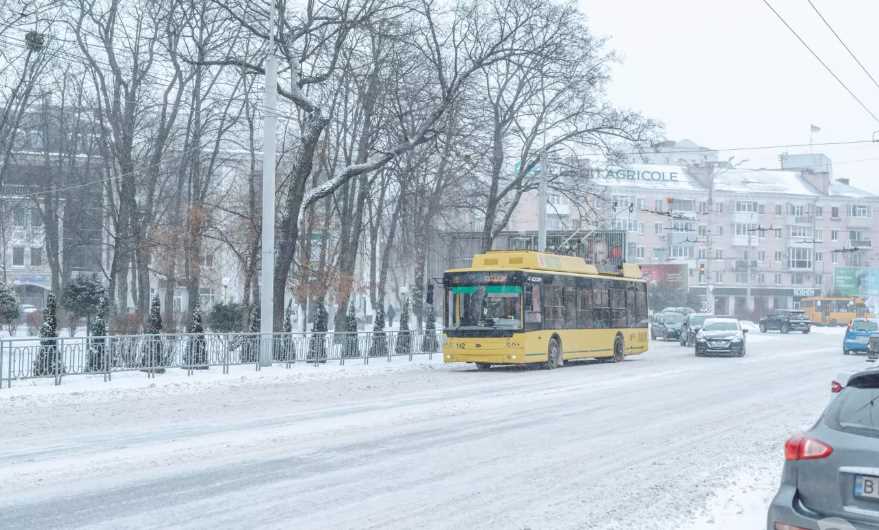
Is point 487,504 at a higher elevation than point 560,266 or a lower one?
lower

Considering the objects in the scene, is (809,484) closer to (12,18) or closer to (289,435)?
(289,435)

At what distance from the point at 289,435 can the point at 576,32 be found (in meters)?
25.6

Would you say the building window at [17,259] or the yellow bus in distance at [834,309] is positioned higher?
the building window at [17,259]

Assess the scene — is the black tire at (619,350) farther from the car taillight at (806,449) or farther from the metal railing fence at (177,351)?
the car taillight at (806,449)

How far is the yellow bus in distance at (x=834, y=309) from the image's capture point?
3462 inches

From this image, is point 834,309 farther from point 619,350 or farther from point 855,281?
point 619,350

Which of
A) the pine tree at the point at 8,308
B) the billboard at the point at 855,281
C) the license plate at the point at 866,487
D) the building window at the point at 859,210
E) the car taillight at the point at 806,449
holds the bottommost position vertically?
the license plate at the point at 866,487

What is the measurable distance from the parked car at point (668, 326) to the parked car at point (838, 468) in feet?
177

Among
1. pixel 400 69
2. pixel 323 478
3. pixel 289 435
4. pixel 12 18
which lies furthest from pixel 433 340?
pixel 323 478

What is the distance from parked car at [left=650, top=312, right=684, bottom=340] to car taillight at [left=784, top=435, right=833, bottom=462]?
177 ft

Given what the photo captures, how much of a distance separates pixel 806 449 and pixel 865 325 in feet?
126

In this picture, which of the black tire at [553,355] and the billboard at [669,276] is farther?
the billboard at [669,276]

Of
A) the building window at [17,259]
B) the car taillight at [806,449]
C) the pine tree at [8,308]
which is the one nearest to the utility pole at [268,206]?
the pine tree at [8,308]

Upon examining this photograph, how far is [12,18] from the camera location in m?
25.9
